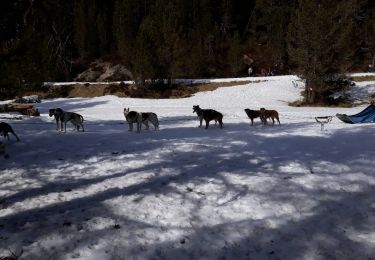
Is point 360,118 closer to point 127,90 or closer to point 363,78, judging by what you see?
point 363,78

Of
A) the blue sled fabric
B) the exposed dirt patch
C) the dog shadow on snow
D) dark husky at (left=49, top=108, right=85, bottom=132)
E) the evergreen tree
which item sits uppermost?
the evergreen tree

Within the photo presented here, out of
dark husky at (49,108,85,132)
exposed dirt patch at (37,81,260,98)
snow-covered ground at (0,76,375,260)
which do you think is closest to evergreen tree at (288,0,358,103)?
exposed dirt patch at (37,81,260,98)

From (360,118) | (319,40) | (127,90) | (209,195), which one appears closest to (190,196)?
(209,195)

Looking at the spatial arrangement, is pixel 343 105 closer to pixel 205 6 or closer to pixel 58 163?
pixel 58 163

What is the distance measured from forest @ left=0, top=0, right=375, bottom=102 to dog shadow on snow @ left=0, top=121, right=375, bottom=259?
3027mm

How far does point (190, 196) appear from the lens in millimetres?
9867

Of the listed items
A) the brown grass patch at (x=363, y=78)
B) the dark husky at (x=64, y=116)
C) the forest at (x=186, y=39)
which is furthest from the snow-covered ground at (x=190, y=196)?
the brown grass patch at (x=363, y=78)

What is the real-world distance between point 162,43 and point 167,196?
123 ft

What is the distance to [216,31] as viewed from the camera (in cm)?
6394

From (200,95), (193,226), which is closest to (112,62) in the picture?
(200,95)

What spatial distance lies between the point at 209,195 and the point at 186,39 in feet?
166

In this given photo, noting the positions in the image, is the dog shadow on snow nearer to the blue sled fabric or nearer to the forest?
the forest

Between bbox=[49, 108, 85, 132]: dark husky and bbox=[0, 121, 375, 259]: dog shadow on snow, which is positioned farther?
bbox=[49, 108, 85, 132]: dark husky

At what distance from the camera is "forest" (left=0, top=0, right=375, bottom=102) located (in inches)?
404
